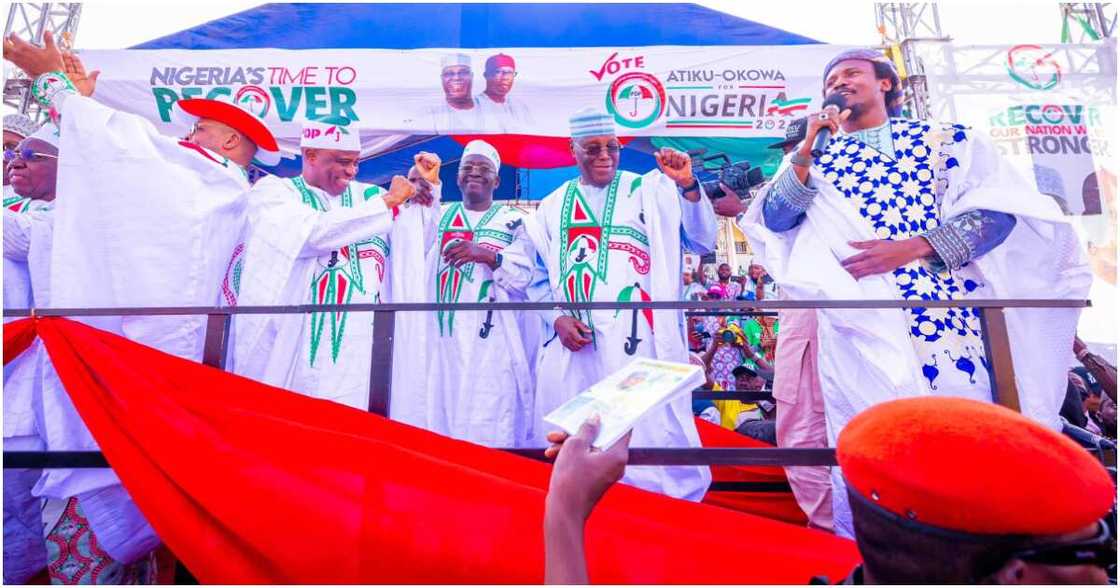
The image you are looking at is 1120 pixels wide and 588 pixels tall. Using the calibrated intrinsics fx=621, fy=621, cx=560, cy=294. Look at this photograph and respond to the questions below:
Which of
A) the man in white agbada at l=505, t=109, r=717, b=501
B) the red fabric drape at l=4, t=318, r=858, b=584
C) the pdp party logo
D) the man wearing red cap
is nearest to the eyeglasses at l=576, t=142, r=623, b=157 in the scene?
the man in white agbada at l=505, t=109, r=717, b=501

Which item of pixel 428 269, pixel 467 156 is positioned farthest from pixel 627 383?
pixel 467 156

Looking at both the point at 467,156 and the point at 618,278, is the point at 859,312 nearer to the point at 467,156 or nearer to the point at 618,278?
the point at 618,278

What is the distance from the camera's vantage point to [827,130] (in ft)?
9.02

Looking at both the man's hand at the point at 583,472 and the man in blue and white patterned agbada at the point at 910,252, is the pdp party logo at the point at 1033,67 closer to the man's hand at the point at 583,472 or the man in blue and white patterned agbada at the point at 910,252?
the man in blue and white patterned agbada at the point at 910,252

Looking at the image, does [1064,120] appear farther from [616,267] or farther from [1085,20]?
[616,267]

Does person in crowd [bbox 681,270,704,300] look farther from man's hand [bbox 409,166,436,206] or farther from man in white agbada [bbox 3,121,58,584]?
man in white agbada [bbox 3,121,58,584]

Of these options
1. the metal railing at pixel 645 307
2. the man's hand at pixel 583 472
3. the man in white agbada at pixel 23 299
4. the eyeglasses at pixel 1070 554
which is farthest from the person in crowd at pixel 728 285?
the eyeglasses at pixel 1070 554

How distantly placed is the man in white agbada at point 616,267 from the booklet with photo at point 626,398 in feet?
5.21

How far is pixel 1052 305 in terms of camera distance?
88.7 inches

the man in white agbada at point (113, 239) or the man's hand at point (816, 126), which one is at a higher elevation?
the man's hand at point (816, 126)

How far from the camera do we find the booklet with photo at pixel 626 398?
1.15m

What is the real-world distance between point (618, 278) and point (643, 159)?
7.64 ft

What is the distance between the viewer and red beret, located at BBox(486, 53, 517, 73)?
194 inches

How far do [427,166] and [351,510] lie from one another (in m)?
2.64
